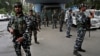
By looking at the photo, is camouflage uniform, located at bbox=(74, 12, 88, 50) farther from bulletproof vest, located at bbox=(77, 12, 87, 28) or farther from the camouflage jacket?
the camouflage jacket

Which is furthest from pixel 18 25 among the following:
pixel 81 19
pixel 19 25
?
pixel 81 19

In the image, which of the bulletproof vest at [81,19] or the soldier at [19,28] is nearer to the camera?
the soldier at [19,28]

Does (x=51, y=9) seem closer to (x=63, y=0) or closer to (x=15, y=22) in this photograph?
(x=63, y=0)

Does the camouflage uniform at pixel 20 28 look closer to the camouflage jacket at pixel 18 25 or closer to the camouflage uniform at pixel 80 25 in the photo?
the camouflage jacket at pixel 18 25

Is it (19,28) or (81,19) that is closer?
(19,28)

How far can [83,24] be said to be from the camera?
10570mm

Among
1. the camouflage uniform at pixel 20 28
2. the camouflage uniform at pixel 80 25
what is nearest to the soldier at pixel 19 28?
the camouflage uniform at pixel 20 28

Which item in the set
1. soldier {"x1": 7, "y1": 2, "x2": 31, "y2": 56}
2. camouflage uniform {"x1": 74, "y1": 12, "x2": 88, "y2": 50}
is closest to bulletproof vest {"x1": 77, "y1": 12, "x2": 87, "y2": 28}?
camouflage uniform {"x1": 74, "y1": 12, "x2": 88, "y2": 50}

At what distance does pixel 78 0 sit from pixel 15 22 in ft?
131

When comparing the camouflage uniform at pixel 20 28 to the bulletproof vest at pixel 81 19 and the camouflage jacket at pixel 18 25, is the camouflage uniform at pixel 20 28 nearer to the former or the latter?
the camouflage jacket at pixel 18 25

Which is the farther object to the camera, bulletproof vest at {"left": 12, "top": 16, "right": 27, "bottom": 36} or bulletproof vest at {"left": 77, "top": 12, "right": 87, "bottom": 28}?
bulletproof vest at {"left": 77, "top": 12, "right": 87, "bottom": 28}

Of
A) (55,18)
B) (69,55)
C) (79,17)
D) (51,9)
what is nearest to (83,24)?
(79,17)

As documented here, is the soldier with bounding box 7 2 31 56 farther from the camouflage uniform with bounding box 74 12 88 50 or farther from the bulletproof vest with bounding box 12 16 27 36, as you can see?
the camouflage uniform with bounding box 74 12 88 50

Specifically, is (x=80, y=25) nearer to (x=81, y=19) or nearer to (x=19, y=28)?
(x=81, y=19)
